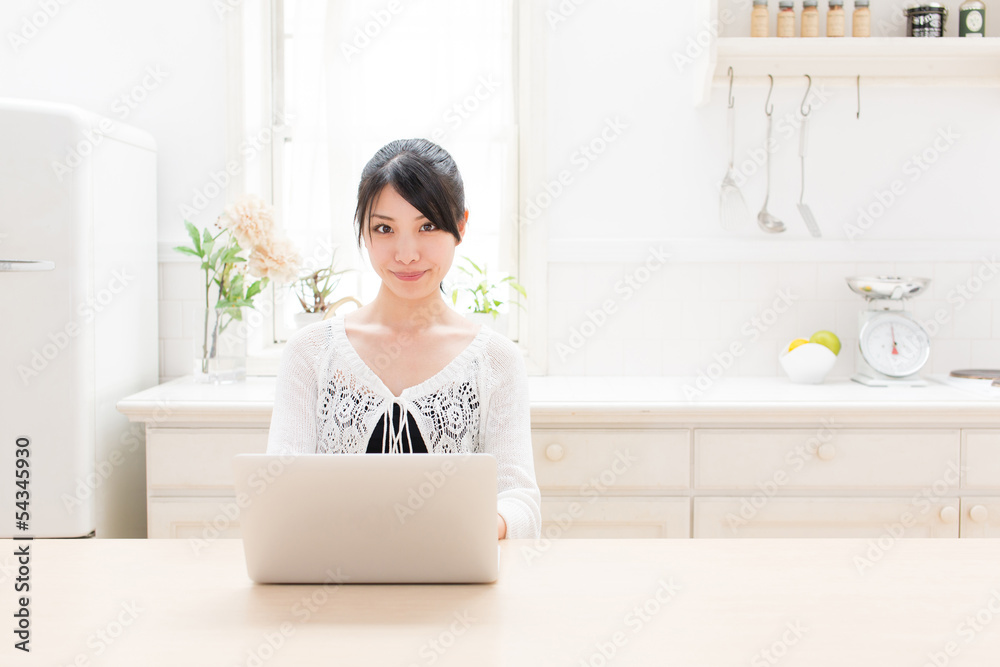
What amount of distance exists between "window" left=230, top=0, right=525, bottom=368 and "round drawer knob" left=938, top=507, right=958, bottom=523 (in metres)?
1.31

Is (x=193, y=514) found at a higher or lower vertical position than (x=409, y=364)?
lower

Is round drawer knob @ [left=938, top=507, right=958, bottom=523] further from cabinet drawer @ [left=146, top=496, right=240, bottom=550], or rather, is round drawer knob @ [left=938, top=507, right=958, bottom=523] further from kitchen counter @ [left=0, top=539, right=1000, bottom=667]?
cabinet drawer @ [left=146, top=496, right=240, bottom=550]

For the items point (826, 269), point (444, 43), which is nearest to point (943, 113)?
point (826, 269)

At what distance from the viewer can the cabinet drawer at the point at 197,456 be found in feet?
6.75

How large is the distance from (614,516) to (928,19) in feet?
5.38

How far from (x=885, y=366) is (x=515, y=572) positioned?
1.71 m

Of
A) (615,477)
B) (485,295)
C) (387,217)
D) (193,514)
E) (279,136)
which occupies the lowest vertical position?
(193,514)

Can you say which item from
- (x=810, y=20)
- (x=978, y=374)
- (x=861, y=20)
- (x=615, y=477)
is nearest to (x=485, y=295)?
(x=615, y=477)

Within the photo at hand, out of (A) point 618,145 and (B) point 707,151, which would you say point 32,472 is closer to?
(A) point 618,145

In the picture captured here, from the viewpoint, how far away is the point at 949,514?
6.57 feet

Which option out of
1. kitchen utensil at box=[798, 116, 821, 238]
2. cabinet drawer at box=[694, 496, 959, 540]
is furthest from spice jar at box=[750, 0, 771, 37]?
cabinet drawer at box=[694, 496, 959, 540]

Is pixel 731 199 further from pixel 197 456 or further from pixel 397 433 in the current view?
pixel 197 456

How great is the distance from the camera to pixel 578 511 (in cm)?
206

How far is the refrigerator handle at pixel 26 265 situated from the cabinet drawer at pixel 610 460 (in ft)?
4.12
